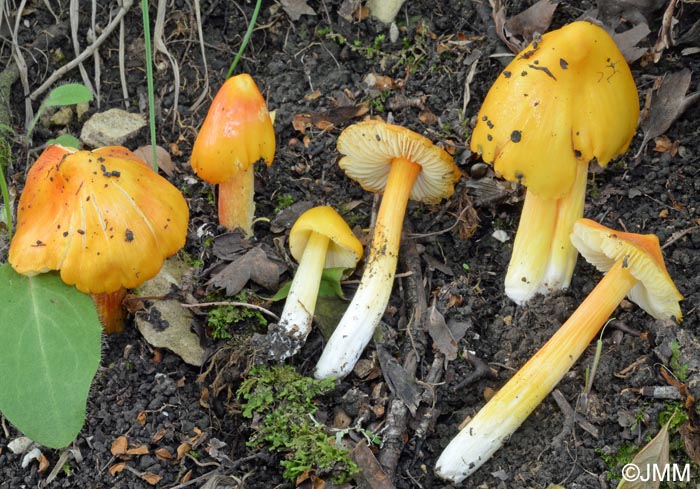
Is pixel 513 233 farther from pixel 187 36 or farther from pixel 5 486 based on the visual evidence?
pixel 5 486

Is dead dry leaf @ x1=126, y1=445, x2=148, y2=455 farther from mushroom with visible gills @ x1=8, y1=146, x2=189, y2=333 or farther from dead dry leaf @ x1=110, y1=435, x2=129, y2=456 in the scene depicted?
mushroom with visible gills @ x1=8, y1=146, x2=189, y2=333

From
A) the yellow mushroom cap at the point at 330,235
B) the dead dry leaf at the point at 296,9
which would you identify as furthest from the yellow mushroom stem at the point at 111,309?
the dead dry leaf at the point at 296,9

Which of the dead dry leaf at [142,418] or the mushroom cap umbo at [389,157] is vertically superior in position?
the mushroom cap umbo at [389,157]

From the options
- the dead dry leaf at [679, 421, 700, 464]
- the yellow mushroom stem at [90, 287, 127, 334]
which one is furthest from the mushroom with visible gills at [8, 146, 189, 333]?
the dead dry leaf at [679, 421, 700, 464]

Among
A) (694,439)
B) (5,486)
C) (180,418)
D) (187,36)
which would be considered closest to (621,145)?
(694,439)

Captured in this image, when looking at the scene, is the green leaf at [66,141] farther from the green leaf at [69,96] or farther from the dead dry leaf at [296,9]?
the dead dry leaf at [296,9]

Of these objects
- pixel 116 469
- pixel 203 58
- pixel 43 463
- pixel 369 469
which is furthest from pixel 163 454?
pixel 203 58

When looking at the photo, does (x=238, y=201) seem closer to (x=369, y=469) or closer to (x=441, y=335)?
(x=441, y=335)
